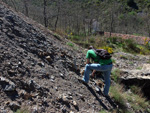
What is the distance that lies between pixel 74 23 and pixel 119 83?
41.0 feet

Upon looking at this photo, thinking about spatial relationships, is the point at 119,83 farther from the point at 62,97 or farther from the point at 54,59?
the point at 62,97

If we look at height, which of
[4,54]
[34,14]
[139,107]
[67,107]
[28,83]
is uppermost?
[34,14]

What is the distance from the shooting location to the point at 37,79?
11.0ft

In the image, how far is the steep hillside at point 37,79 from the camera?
107 inches

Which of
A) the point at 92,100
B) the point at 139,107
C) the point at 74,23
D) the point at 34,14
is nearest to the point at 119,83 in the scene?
the point at 139,107

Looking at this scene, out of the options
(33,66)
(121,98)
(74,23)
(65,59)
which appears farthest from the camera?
(74,23)

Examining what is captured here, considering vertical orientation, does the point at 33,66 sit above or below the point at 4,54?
below

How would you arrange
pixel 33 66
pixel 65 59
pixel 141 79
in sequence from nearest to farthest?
pixel 33 66 → pixel 65 59 → pixel 141 79

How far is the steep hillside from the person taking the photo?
107 inches

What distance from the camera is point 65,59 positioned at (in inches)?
197

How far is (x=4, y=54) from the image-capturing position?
3.44 m

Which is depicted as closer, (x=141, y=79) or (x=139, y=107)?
(x=139, y=107)

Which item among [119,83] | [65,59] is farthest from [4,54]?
[119,83]

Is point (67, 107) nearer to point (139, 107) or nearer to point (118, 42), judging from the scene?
point (139, 107)
